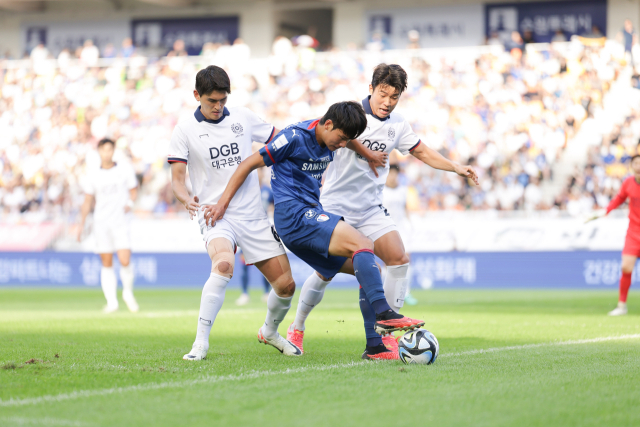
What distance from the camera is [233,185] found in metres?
5.57

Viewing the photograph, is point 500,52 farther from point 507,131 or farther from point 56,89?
point 56,89

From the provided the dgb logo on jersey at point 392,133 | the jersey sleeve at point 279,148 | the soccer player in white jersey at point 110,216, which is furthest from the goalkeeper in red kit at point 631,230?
the soccer player in white jersey at point 110,216

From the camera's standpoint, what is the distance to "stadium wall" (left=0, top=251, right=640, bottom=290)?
16.6m

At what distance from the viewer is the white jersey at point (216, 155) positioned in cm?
584

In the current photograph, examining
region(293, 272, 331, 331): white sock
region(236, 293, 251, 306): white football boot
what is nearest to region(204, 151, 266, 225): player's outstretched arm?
region(293, 272, 331, 331): white sock

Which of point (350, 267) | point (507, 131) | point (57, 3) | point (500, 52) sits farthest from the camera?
point (57, 3)

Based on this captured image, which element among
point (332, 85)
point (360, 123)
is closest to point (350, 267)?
point (360, 123)

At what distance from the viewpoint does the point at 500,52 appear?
2336 centimetres

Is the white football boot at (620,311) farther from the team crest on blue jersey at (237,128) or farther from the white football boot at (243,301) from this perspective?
the team crest on blue jersey at (237,128)

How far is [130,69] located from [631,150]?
17.3 metres

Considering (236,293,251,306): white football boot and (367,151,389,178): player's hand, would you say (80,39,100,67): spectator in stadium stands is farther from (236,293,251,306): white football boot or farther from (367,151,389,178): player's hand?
(367,151,389,178): player's hand

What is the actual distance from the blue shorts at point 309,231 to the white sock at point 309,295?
0.65 m

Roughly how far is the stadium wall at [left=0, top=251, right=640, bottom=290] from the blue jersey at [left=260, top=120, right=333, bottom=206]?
38.8 feet

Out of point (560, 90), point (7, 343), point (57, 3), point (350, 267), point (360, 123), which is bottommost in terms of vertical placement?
point (7, 343)
